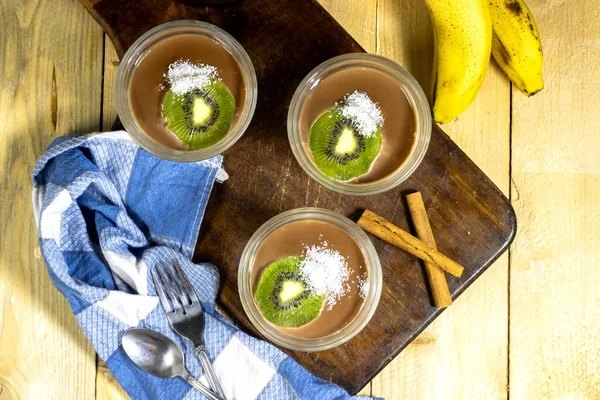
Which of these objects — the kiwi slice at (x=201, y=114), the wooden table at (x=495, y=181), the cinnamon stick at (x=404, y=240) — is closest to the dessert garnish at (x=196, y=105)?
the kiwi slice at (x=201, y=114)

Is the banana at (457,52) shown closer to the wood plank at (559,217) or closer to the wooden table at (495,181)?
the wooden table at (495,181)

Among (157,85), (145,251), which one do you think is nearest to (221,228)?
(145,251)

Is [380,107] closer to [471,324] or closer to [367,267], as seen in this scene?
[367,267]

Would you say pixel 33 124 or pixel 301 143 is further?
pixel 33 124

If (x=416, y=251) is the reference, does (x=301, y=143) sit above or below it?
above

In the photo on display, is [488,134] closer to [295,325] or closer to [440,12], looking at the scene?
[440,12]

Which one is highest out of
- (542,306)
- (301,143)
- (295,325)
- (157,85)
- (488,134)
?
(157,85)

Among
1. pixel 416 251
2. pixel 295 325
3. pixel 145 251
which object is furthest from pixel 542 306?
pixel 145 251

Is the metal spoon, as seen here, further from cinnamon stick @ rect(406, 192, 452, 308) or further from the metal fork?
cinnamon stick @ rect(406, 192, 452, 308)
